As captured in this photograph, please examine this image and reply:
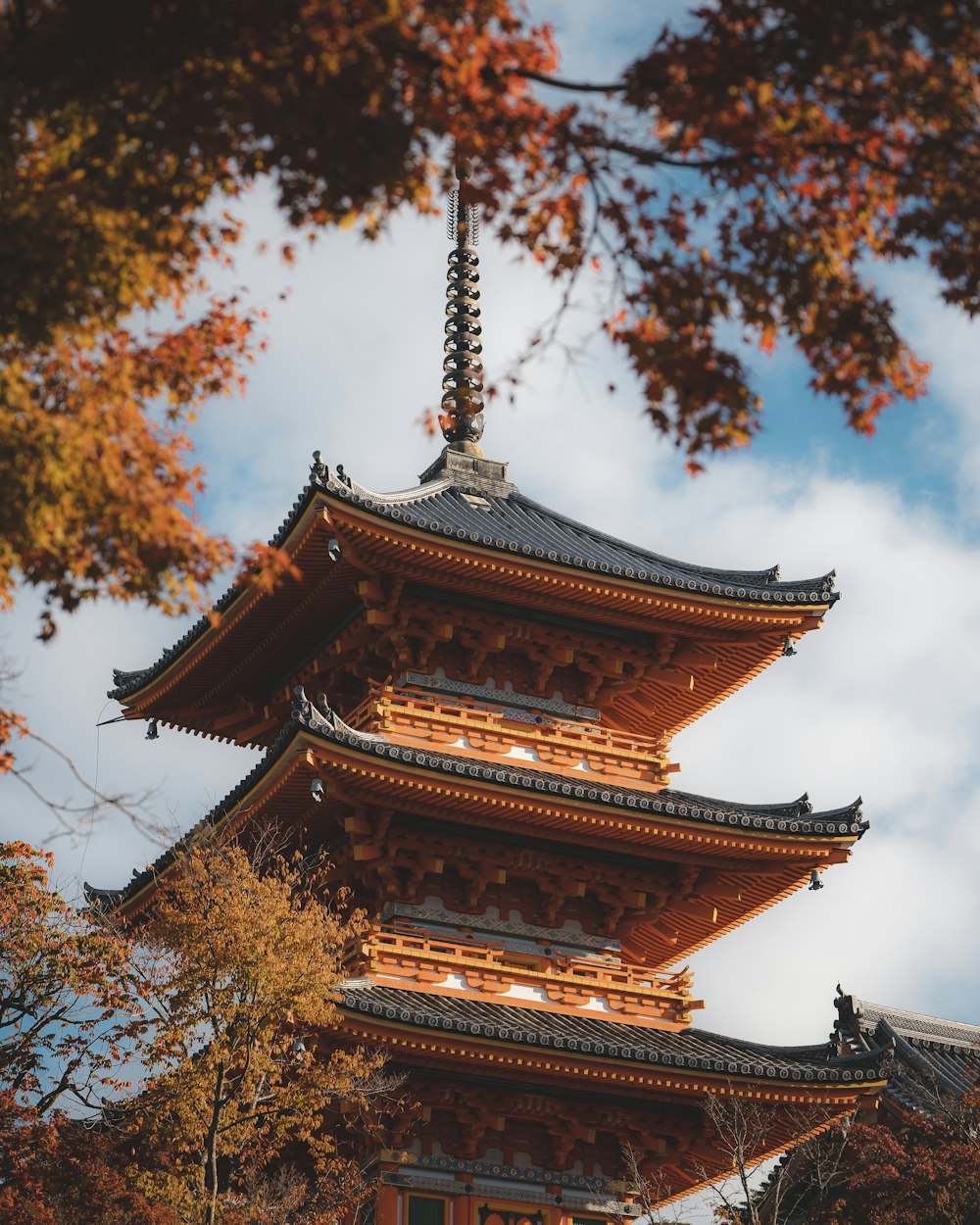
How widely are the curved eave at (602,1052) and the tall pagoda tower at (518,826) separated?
0.04 meters

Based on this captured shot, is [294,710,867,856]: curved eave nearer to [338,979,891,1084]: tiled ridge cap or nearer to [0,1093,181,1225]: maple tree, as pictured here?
[338,979,891,1084]: tiled ridge cap

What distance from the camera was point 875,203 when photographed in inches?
348

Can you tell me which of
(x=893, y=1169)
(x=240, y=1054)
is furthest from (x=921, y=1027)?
(x=240, y=1054)

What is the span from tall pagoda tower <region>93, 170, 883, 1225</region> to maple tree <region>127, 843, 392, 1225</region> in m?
1.08

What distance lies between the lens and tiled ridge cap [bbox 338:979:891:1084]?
66.7 ft

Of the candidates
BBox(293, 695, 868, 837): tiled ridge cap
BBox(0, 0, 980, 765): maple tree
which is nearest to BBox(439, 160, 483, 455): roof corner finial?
BBox(293, 695, 868, 837): tiled ridge cap

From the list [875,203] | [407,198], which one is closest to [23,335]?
[407,198]

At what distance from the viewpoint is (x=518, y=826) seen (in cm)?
2317

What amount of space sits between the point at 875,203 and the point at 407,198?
249 centimetres

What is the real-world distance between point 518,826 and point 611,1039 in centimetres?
314

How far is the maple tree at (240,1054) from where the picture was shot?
18.1 m

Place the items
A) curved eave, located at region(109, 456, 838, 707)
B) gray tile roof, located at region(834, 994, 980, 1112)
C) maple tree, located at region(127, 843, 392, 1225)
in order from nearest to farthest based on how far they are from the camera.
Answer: maple tree, located at region(127, 843, 392, 1225) → curved eave, located at region(109, 456, 838, 707) → gray tile roof, located at region(834, 994, 980, 1112)

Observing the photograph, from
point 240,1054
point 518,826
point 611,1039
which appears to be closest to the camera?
point 240,1054

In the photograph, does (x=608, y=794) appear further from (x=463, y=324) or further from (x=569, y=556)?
(x=463, y=324)
